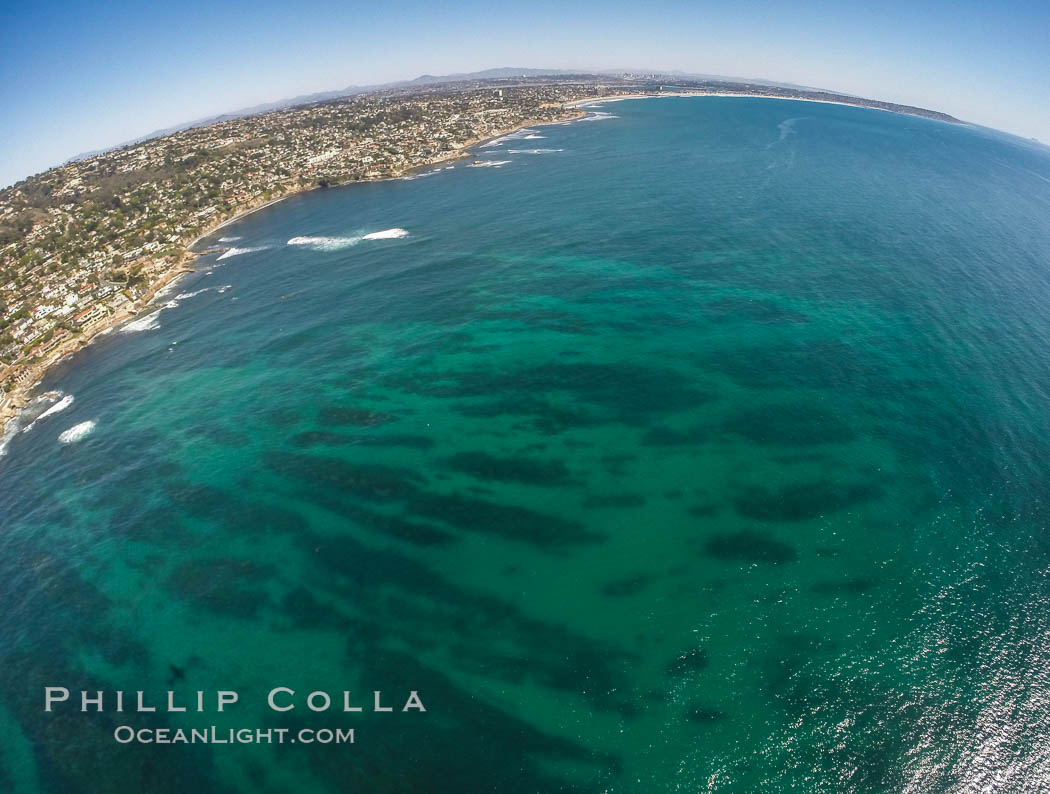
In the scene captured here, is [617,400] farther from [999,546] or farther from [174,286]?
[174,286]

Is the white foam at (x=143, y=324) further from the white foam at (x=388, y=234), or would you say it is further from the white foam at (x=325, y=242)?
the white foam at (x=388, y=234)

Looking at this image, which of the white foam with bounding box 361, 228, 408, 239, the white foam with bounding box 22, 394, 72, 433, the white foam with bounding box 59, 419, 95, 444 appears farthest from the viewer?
the white foam with bounding box 361, 228, 408, 239

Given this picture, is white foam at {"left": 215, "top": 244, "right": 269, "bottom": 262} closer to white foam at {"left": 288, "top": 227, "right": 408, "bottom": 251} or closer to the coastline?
the coastline

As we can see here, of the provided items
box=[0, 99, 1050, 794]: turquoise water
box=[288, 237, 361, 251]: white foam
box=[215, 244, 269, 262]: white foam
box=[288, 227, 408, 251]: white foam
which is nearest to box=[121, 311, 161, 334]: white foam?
box=[0, 99, 1050, 794]: turquoise water

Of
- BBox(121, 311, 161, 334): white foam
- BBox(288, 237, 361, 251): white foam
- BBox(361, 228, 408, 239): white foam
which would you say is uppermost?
BBox(361, 228, 408, 239): white foam

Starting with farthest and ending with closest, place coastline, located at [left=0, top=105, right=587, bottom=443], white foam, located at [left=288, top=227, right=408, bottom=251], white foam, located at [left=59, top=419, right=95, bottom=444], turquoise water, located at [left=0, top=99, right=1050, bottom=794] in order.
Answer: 1. white foam, located at [left=288, top=227, right=408, bottom=251]
2. coastline, located at [left=0, top=105, right=587, bottom=443]
3. white foam, located at [left=59, top=419, right=95, bottom=444]
4. turquoise water, located at [left=0, top=99, right=1050, bottom=794]

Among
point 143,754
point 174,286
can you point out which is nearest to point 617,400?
point 143,754

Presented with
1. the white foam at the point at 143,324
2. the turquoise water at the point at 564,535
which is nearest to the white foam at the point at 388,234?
the turquoise water at the point at 564,535
